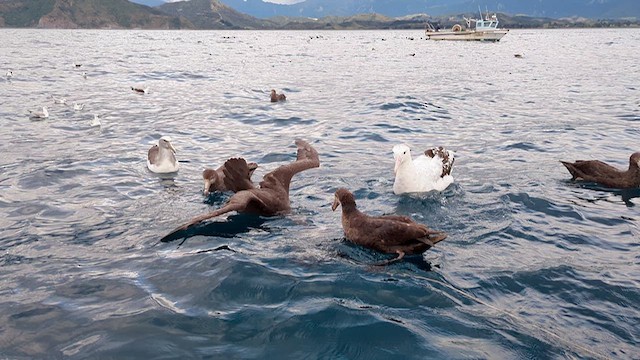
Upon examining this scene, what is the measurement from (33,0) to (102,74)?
183 m

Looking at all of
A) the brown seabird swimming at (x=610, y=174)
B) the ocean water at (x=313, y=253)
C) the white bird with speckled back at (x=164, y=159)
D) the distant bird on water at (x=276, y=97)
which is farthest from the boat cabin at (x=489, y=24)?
the white bird with speckled back at (x=164, y=159)

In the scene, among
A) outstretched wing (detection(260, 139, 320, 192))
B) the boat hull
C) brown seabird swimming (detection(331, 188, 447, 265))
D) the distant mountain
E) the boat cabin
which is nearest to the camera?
brown seabird swimming (detection(331, 188, 447, 265))

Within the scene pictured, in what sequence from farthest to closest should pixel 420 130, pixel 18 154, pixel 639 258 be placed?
pixel 420 130 < pixel 18 154 < pixel 639 258

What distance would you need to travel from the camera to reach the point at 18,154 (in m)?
13.2

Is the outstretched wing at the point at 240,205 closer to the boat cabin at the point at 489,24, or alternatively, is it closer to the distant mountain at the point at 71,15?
the boat cabin at the point at 489,24

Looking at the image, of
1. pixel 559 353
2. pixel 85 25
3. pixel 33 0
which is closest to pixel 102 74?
pixel 559 353

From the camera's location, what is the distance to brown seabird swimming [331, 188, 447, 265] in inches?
277

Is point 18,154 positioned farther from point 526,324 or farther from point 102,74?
point 102,74

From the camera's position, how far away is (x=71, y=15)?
178 metres

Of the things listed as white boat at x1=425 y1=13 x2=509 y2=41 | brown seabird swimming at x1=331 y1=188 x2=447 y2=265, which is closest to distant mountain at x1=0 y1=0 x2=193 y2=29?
white boat at x1=425 y1=13 x2=509 y2=41

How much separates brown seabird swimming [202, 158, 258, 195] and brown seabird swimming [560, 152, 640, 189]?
269 inches

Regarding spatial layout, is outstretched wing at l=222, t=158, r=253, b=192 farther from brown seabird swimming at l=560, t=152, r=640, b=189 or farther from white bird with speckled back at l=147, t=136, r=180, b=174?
brown seabird swimming at l=560, t=152, r=640, b=189

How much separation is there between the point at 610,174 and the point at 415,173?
408cm

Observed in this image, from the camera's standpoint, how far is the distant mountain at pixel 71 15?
174125mm
